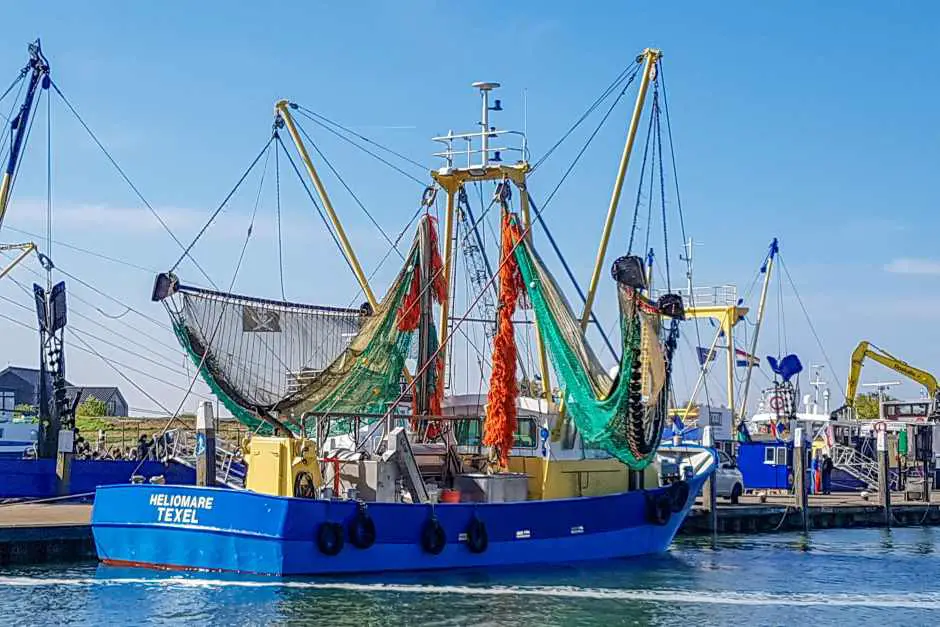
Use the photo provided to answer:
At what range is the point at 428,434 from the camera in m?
27.4

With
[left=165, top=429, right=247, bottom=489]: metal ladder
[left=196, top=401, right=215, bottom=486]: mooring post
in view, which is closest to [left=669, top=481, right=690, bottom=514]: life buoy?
[left=165, top=429, right=247, bottom=489]: metal ladder

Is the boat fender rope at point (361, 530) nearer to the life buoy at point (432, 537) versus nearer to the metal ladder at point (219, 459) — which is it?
the life buoy at point (432, 537)

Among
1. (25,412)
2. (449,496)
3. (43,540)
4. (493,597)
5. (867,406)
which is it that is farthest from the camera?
(867,406)

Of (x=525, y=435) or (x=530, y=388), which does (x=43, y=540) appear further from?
(x=530, y=388)

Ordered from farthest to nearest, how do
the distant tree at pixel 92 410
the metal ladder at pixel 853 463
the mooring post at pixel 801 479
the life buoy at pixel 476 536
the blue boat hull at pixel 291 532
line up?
the distant tree at pixel 92 410 → the metal ladder at pixel 853 463 → the mooring post at pixel 801 479 → the life buoy at pixel 476 536 → the blue boat hull at pixel 291 532

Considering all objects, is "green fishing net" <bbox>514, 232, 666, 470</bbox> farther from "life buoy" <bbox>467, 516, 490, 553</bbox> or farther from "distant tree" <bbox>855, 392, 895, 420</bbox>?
"distant tree" <bbox>855, 392, 895, 420</bbox>

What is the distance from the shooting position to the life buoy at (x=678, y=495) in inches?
1128

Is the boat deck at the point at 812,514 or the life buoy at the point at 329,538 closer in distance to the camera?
the life buoy at the point at 329,538

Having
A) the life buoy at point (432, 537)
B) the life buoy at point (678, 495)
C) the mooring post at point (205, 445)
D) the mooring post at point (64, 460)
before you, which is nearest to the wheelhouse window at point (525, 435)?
the life buoy at point (432, 537)

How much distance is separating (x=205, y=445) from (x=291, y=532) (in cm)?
497

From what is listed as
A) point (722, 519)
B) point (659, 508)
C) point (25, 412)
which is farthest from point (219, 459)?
point (25, 412)

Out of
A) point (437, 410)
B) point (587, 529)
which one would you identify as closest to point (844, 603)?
point (587, 529)

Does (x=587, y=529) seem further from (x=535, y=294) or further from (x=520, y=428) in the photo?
(x=535, y=294)

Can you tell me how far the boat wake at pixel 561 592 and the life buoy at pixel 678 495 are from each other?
521 cm
